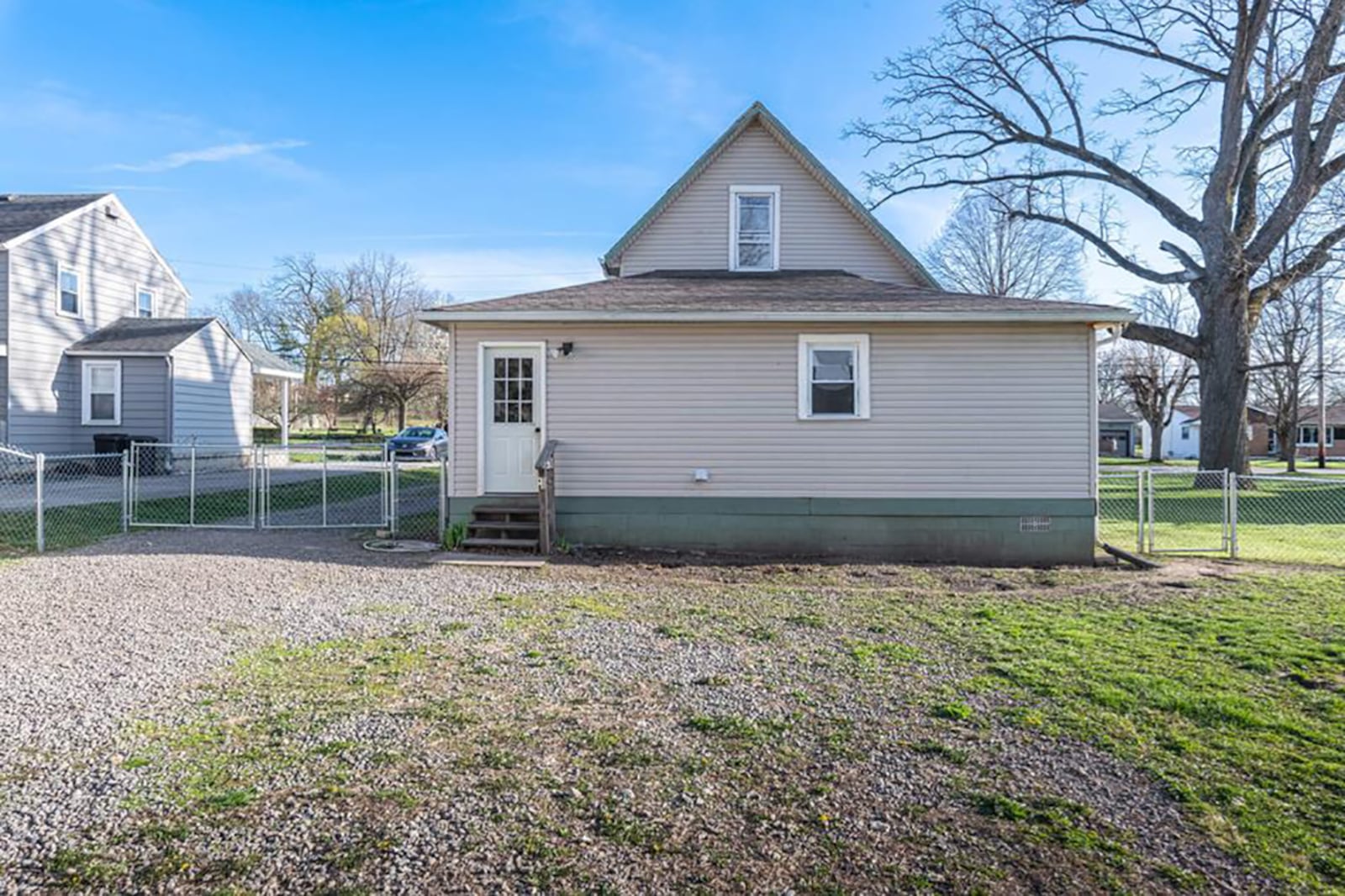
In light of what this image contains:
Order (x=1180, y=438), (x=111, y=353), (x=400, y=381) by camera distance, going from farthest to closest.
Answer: (x=1180, y=438) < (x=400, y=381) < (x=111, y=353)

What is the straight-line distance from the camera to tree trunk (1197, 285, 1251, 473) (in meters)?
19.8

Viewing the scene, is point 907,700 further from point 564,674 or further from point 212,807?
point 212,807

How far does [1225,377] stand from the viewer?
65.3ft

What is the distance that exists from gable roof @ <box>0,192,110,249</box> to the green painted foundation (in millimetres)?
15398

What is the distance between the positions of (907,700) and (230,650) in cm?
457

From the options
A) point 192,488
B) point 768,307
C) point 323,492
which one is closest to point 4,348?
point 192,488

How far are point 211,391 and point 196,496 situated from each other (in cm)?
690

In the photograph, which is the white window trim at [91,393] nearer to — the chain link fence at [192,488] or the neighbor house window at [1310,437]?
the chain link fence at [192,488]

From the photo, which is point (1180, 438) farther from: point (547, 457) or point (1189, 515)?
point (547, 457)

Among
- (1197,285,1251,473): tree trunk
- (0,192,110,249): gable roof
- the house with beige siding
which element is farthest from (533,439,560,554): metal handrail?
(1197,285,1251,473): tree trunk

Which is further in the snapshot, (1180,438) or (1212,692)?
(1180,438)

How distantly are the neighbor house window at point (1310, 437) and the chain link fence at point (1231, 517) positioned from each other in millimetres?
43841

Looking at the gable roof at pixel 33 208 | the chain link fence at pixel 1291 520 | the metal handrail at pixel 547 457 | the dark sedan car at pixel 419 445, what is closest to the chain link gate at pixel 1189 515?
the chain link fence at pixel 1291 520

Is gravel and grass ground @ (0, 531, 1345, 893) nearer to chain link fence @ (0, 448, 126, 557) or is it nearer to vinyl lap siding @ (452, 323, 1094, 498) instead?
vinyl lap siding @ (452, 323, 1094, 498)
